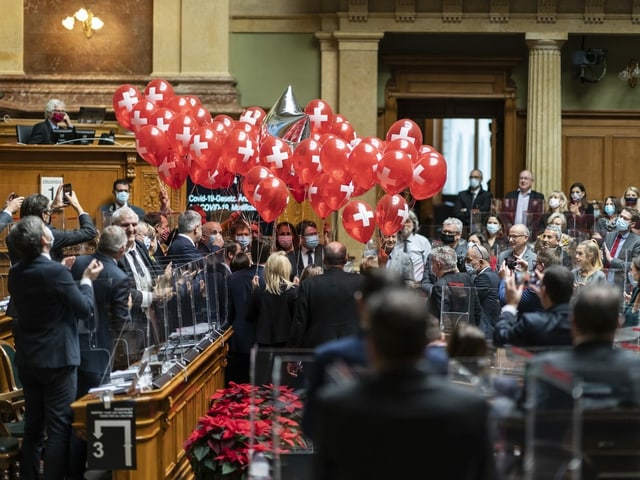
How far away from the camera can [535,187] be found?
16.7 m

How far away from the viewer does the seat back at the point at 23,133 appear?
45.2 ft

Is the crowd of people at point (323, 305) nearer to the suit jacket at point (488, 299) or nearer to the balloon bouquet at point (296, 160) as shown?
the suit jacket at point (488, 299)

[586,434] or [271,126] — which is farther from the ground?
[271,126]

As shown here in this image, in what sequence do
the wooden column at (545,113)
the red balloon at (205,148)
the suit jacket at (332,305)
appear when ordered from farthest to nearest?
1. the wooden column at (545,113)
2. the red balloon at (205,148)
3. the suit jacket at (332,305)

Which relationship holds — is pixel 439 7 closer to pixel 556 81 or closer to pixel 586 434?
pixel 556 81

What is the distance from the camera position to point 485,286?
28.8 feet

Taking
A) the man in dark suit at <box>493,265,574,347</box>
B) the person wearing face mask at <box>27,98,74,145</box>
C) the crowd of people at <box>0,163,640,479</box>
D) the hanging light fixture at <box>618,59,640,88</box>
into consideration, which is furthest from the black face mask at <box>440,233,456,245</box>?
the hanging light fixture at <box>618,59,640,88</box>

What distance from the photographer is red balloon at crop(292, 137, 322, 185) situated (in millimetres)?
10664

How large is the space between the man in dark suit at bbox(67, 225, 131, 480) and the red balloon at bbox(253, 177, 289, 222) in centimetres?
330

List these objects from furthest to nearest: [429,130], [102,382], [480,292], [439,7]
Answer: [429,130], [439,7], [480,292], [102,382]

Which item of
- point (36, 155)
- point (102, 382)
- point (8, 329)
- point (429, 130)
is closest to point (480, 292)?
point (102, 382)

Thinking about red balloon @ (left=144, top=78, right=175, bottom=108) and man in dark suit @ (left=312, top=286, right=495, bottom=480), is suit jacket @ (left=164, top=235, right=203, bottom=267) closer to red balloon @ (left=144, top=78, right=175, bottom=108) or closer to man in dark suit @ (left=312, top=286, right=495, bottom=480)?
red balloon @ (left=144, top=78, right=175, bottom=108)

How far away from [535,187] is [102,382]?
10866 millimetres

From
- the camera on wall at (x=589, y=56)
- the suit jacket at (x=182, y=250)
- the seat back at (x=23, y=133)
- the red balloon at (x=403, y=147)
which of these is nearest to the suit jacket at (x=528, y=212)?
the red balloon at (x=403, y=147)
